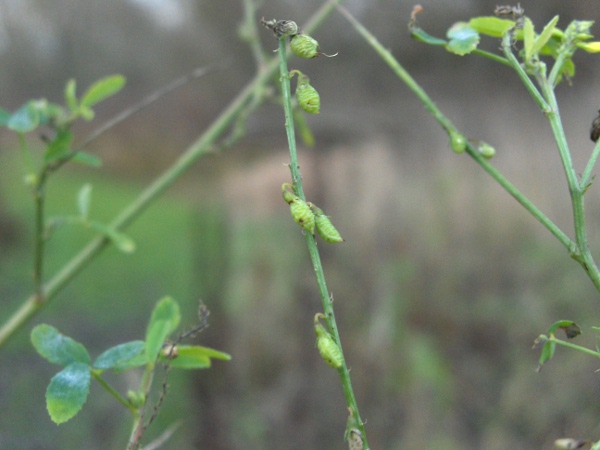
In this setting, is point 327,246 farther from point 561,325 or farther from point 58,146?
point 561,325

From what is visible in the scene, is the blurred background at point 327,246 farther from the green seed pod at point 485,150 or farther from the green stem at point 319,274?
the green stem at point 319,274

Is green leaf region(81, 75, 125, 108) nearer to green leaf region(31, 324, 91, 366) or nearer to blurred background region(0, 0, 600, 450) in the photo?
green leaf region(31, 324, 91, 366)

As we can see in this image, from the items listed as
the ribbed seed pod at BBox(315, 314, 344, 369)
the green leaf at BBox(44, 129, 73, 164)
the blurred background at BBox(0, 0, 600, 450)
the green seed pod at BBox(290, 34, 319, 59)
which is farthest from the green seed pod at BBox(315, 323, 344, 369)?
the blurred background at BBox(0, 0, 600, 450)

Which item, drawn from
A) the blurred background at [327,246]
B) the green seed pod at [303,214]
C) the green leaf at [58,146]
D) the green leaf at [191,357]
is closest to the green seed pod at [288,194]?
the green seed pod at [303,214]

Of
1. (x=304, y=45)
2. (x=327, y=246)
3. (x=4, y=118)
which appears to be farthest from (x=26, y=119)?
(x=327, y=246)

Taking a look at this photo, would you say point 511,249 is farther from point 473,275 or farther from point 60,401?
point 60,401

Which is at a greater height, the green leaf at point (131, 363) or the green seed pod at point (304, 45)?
the green seed pod at point (304, 45)
